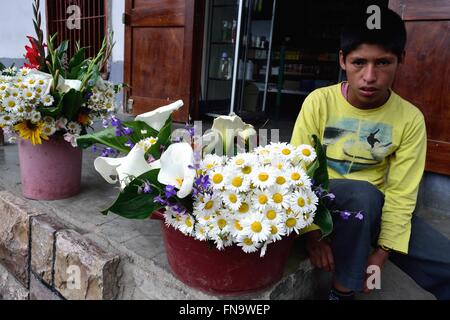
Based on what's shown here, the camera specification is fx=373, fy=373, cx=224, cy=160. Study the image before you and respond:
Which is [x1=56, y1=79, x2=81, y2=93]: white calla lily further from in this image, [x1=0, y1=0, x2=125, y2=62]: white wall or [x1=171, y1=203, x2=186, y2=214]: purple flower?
[x1=0, y1=0, x2=125, y2=62]: white wall

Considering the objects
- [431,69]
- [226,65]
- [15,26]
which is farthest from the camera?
[15,26]

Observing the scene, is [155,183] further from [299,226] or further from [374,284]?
[374,284]

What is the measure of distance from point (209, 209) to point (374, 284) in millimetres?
628

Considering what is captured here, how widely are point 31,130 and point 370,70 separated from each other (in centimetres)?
127

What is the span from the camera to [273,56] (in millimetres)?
6414

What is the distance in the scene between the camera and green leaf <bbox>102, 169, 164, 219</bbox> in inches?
35.3

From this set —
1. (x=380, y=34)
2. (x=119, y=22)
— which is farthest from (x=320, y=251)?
(x=119, y=22)

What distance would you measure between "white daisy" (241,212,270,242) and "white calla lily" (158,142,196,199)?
5.8 inches

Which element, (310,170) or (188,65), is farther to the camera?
(188,65)

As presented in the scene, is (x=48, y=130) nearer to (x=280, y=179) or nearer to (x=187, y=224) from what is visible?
(x=187, y=224)
